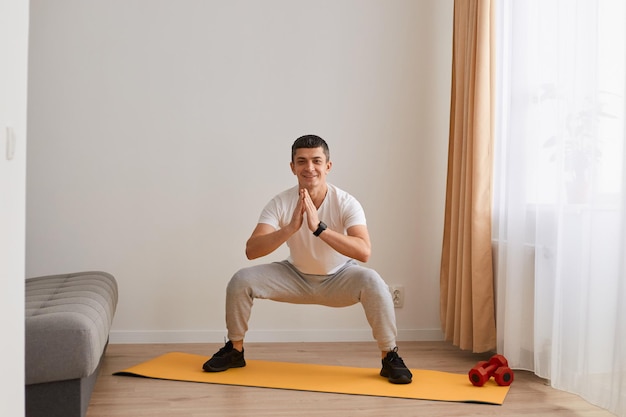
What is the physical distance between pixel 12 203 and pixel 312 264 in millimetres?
1787

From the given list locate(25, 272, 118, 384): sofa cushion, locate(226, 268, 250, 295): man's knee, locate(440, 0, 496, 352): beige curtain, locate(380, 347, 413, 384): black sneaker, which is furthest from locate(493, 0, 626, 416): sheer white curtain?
locate(25, 272, 118, 384): sofa cushion

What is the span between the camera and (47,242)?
3.91 metres

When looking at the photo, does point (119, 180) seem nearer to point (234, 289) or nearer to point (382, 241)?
point (234, 289)

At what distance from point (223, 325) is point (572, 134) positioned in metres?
2.17

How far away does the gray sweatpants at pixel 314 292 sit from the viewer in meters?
3.26

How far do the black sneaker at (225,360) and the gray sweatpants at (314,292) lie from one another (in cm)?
6

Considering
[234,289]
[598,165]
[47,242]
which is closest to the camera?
[598,165]

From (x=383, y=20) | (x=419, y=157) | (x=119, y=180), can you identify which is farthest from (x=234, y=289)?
(x=383, y=20)

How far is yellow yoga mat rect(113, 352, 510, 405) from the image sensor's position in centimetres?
299

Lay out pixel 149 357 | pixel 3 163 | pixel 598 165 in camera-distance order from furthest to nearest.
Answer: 1. pixel 149 357
2. pixel 598 165
3. pixel 3 163

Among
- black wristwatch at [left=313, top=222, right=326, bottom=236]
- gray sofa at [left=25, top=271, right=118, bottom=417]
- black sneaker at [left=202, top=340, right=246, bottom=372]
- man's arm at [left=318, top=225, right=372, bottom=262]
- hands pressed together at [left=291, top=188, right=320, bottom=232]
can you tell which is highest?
hands pressed together at [left=291, top=188, right=320, bottom=232]

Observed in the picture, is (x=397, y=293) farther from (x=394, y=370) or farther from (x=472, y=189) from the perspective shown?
(x=394, y=370)

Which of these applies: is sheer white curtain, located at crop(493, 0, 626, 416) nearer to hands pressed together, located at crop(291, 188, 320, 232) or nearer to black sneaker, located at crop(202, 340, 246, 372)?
hands pressed together, located at crop(291, 188, 320, 232)

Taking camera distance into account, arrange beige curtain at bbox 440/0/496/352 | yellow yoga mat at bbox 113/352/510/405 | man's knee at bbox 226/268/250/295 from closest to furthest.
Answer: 1. yellow yoga mat at bbox 113/352/510/405
2. man's knee at bbox 226/268/250/295
3. beige curtain at bbox 440/0/496/352
